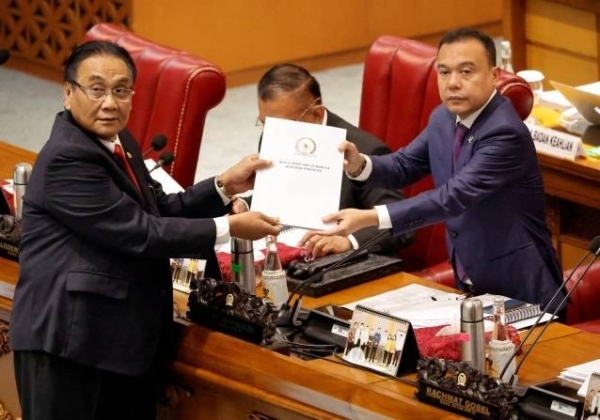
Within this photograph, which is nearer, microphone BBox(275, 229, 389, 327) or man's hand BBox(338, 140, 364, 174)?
microphone BBox(275, 229, 389, 327)

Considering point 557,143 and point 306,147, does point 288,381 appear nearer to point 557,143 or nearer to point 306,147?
point 306,147

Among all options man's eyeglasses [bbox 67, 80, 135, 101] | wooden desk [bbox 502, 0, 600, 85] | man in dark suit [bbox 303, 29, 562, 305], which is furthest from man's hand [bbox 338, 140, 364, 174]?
wooden desk [bbox 502, 0, 600, 85]

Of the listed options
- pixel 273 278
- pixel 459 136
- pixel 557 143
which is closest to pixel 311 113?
pixel 459 136

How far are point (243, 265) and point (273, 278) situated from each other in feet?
0.39

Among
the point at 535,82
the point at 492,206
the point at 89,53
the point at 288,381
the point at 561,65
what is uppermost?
the point at 561,65

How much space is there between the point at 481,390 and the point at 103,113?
1.16 m

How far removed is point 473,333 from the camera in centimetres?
347

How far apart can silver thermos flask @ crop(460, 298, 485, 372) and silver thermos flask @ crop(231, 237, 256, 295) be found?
2.40ft

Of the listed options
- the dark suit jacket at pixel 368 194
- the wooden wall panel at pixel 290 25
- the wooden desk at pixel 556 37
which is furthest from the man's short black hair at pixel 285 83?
the wooden wall panel at pixel 290 25

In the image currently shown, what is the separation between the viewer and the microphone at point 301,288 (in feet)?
13.1

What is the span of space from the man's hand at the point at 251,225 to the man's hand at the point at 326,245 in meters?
0.50

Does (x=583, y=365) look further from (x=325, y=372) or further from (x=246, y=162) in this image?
(x=246, y=162)

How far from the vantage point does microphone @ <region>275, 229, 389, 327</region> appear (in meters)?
3.98

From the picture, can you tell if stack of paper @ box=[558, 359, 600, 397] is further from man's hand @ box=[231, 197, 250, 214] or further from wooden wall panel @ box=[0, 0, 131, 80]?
wooden wall panel @ box=[0, 0, 131, 80]
